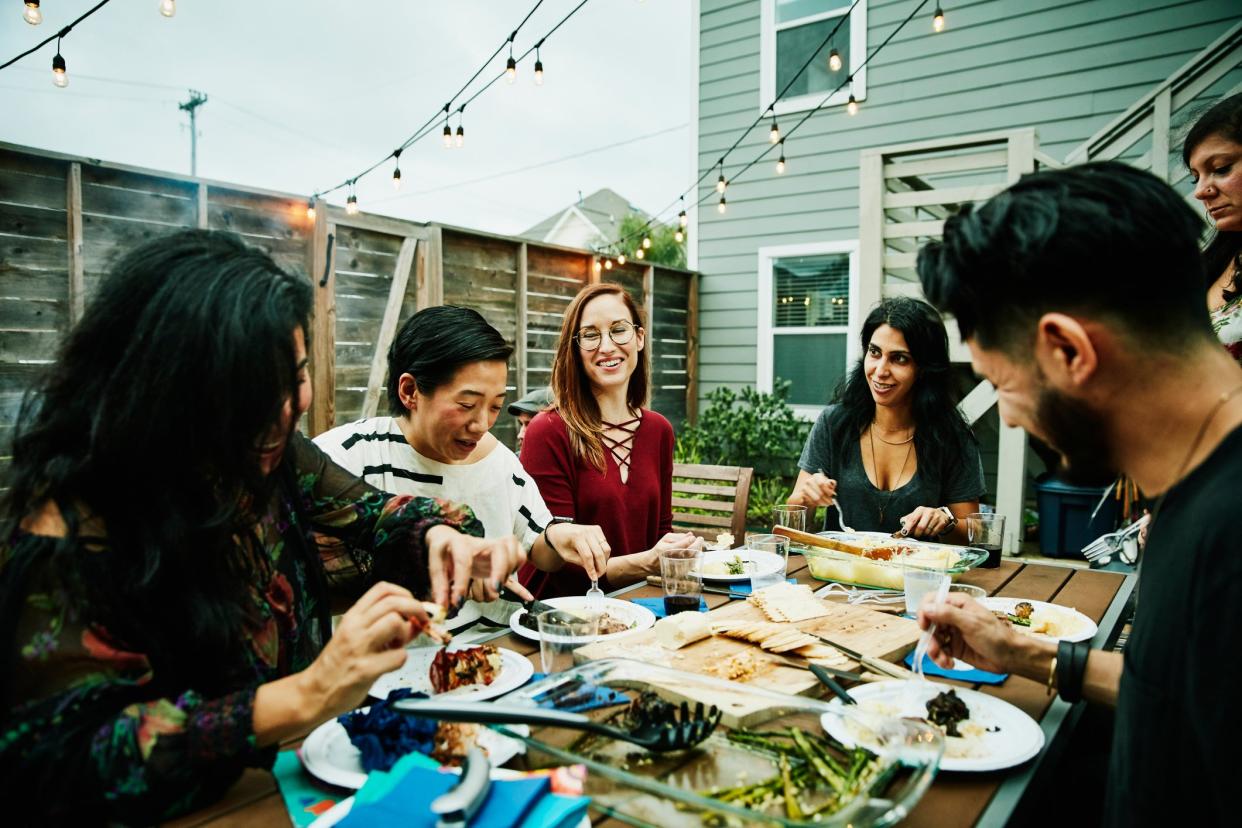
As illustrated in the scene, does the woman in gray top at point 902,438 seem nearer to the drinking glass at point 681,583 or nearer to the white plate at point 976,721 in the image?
the drinking glass at point 681,583

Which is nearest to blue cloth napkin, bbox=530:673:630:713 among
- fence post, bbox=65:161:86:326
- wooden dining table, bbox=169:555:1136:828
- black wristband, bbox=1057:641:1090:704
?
wooden dining table, bbox=169:555:1136:828

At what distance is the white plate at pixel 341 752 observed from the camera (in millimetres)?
1183

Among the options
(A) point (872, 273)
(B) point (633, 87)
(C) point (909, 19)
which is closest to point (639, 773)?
(A) point (872, 273)

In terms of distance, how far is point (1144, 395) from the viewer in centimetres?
108

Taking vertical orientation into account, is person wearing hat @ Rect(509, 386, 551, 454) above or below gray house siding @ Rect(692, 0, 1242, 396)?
below

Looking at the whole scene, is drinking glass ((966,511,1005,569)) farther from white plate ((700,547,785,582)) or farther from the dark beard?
the dark beard

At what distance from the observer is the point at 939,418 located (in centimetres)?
A: 334

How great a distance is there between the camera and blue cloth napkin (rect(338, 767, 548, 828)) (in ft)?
3.17

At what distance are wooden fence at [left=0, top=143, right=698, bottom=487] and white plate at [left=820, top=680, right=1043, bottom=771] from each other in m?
1.29

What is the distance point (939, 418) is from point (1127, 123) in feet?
12.7

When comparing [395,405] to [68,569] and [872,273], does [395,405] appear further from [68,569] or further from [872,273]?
[872,273]

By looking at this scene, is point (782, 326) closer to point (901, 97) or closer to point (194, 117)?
point (901, 97)

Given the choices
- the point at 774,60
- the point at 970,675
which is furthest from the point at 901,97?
the point at 970,675

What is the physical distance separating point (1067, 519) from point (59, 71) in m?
6.82
